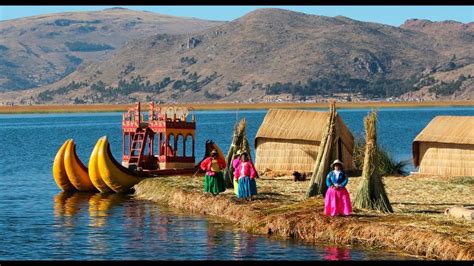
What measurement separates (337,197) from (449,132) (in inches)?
452

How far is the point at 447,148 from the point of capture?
114 ft

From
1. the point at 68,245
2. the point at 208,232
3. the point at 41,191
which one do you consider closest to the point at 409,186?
the point at 208,232

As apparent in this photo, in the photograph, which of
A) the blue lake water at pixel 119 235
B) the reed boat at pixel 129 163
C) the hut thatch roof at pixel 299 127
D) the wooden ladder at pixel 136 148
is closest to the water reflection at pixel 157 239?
the blue lake water at pixel 119 235

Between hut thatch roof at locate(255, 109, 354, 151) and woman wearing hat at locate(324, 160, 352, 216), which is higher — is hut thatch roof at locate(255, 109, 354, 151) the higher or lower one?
the higher one

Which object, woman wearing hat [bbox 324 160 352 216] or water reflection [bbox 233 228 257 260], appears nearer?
water reflection [bbox 233 228 257 260]

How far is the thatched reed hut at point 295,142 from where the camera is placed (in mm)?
36375

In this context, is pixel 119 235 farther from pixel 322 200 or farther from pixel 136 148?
pixel 136 148

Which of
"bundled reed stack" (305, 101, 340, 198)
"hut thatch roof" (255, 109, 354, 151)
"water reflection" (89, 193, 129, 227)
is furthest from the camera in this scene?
"hut thatch roof" (255, 109, 354, 151)

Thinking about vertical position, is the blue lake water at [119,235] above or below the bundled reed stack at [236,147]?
below

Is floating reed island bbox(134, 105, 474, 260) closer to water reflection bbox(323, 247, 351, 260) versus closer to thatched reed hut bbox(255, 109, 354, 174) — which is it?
thatched reed hut bbox(255, 109, 354, 174)

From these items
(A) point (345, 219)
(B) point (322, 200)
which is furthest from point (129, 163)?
(A) point (345, 219)

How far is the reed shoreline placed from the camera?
21766mm

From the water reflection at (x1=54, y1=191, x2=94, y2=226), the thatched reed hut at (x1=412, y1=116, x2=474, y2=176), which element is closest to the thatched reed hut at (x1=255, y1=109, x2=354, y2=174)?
the thatched reed hut at (x1=412, y1=116, x2=474, y2=176)

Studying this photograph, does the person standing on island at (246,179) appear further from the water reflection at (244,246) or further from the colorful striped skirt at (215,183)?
the water reflection at (244,246)
